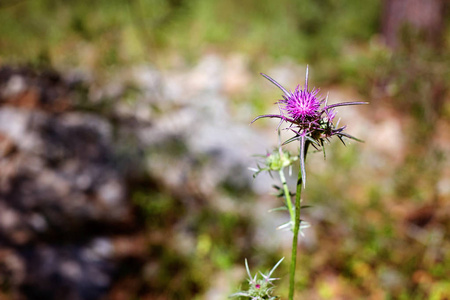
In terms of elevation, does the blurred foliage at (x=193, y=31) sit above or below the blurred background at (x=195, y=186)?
above

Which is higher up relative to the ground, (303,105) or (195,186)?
(195,186)

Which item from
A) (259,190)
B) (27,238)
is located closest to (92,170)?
(27,238)

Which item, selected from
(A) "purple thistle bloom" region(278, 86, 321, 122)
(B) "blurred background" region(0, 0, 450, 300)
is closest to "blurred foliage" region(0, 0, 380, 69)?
(B) "blurred background" region(0, 0, 450, 300)

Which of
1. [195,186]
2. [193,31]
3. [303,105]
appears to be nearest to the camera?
[303,105]

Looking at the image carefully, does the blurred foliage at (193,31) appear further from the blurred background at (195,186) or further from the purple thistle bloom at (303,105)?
the purple thistle bloom at (303,105)

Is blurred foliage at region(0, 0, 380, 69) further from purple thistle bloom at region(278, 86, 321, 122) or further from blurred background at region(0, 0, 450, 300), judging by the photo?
purple thistle bloom at region(278, 86, 321, 122)

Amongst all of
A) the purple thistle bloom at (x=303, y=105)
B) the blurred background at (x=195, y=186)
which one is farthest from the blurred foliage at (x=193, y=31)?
the purple thistle bloom at (x=303, y=105)

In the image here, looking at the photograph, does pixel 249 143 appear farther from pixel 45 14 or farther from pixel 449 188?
pixel 45 14

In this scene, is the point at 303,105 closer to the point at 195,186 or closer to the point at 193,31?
the point at 195,186

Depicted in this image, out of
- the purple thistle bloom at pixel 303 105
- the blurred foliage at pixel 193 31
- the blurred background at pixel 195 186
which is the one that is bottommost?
the purple thistle bloom at pixel 303 105

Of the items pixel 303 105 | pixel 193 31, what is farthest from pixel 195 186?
pixel 193 31
